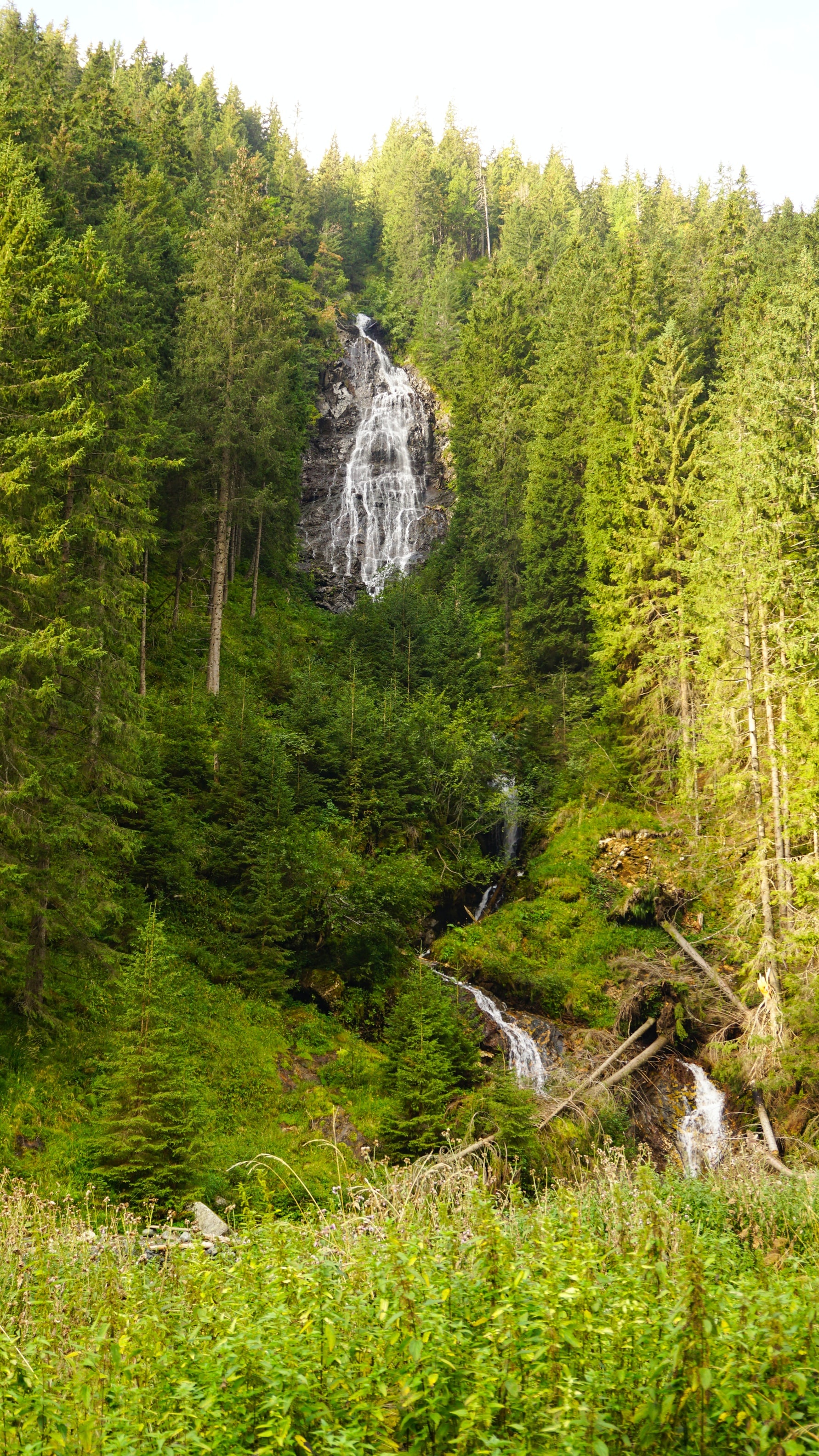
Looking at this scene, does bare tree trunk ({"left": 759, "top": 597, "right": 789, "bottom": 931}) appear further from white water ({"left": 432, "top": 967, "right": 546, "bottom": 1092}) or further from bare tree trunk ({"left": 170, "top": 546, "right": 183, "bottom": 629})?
bare tree trunk ({"left": 170, "top": 546, "right": 183, "bottom": 629})

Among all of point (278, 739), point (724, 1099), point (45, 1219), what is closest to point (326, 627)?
point (278, 739)

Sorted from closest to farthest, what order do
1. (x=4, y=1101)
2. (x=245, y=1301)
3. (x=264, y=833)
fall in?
(x=245, y=1301) < (x=4, y=1101) < (x=264, y=833)

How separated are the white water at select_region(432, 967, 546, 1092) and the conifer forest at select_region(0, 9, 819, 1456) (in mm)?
100

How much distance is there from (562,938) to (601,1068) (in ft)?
16.4

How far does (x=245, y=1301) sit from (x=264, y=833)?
13.7m

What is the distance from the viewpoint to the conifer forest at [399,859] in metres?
3.83

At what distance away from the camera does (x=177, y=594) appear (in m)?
28.6

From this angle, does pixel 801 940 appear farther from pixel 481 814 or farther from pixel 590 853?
pixel 481 814

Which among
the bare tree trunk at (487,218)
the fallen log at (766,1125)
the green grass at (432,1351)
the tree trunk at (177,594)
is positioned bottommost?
the fallen log at (766,1125)

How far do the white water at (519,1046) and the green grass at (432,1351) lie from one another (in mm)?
11395

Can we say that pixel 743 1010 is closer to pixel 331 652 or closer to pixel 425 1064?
pixel 425 1064

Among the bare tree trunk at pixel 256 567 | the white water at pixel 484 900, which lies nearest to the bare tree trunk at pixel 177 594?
the bare tree trunk at pixel 256 567

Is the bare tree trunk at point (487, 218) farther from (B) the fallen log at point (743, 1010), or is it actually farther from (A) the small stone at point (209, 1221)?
(A) the small stone at point (209, 1221)

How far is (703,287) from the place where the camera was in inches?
1489
